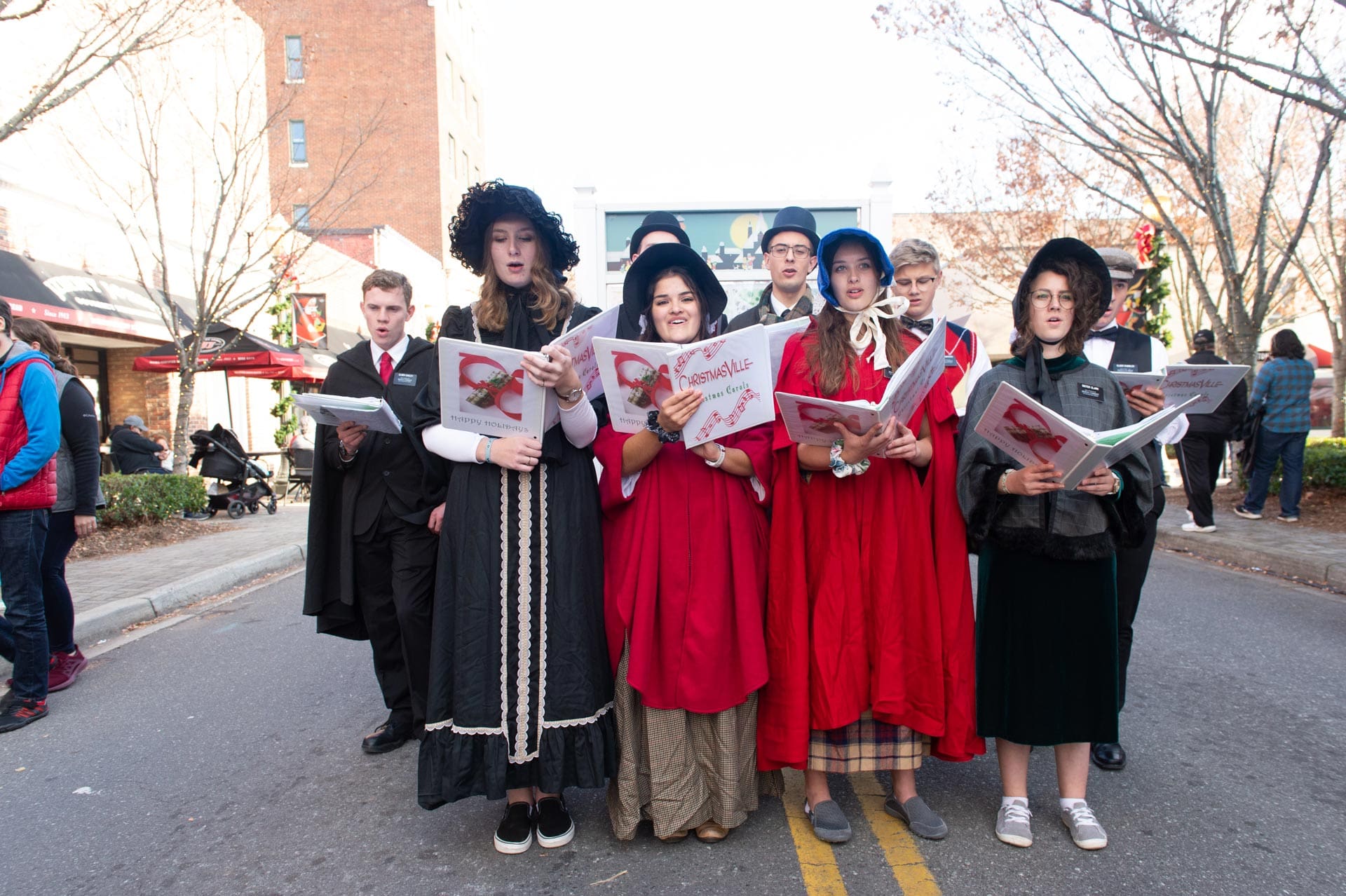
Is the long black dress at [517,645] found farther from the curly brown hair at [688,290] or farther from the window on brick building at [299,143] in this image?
the window on brick building at [299,143]

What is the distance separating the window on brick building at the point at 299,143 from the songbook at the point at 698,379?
35295 millimetres

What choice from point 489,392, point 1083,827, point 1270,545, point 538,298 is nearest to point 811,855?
point 1083,827

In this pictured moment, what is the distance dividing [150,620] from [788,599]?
20.2 ft

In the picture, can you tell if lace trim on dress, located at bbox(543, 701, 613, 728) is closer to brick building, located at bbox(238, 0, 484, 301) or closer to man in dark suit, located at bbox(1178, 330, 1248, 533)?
man in dark suit, located at bbox(1178, 330, 1248, 533)

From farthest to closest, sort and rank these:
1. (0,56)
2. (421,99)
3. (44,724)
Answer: (421,99)
(0,56)
(44,724)

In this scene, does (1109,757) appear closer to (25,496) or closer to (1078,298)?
(1078,298)

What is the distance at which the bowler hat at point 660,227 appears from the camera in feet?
14.5

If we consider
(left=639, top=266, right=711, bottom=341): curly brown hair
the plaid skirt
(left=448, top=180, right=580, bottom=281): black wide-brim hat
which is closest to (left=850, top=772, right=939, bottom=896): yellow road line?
the plaid skirt

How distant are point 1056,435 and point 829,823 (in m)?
1.53

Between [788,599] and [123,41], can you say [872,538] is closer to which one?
[788,599]

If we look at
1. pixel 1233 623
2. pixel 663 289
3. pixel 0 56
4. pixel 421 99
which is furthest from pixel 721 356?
pixel 421 99

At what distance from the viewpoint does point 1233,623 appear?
237 inches

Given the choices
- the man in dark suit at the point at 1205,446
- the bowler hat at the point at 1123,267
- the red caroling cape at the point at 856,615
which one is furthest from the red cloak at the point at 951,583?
the man in dark suit at the point at 1205,446

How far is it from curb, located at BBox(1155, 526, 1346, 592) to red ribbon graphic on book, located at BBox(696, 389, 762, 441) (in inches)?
263
